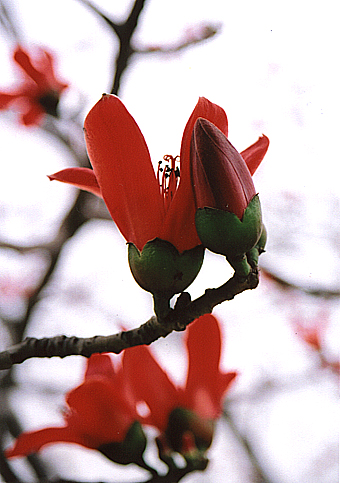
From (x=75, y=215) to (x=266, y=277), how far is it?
21.3 inches

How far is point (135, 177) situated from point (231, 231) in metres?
0.08

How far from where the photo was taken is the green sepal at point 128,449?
47 centimetres

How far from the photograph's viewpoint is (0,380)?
107 centimetres

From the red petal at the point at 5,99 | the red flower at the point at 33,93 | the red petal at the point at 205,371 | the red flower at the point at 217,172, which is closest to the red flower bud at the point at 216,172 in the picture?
the red flower at the point at 217,172

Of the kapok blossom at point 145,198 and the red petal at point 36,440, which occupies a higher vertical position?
the kapok blossom at point 145,198

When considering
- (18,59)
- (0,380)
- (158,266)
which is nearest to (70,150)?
(18,59)

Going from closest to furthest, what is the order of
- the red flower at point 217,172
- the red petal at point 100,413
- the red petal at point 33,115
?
1. the red flower at point 217,172
2. the red petal at point 100,413
3. the red petal at point 33,115

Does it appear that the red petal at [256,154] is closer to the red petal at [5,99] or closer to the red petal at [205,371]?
the red petal at [205,371]

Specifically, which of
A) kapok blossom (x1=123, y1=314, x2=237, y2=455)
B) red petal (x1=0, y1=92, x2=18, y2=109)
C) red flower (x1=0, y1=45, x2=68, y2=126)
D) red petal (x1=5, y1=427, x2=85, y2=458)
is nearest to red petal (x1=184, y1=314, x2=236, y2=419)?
kapok blossom (x1=123, y1=314, x2=237, y2=455)

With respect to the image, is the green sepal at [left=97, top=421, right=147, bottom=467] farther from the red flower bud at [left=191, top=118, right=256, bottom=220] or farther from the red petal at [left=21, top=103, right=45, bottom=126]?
the red petal at [left=21, top=103, right=45, bottom=126]

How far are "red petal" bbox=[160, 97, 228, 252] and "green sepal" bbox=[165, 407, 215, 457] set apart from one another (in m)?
0.26

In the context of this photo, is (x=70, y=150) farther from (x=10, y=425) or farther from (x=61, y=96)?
(x=10, y=425)

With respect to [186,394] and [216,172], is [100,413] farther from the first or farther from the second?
[216,172]

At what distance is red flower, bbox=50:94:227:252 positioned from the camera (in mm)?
314
